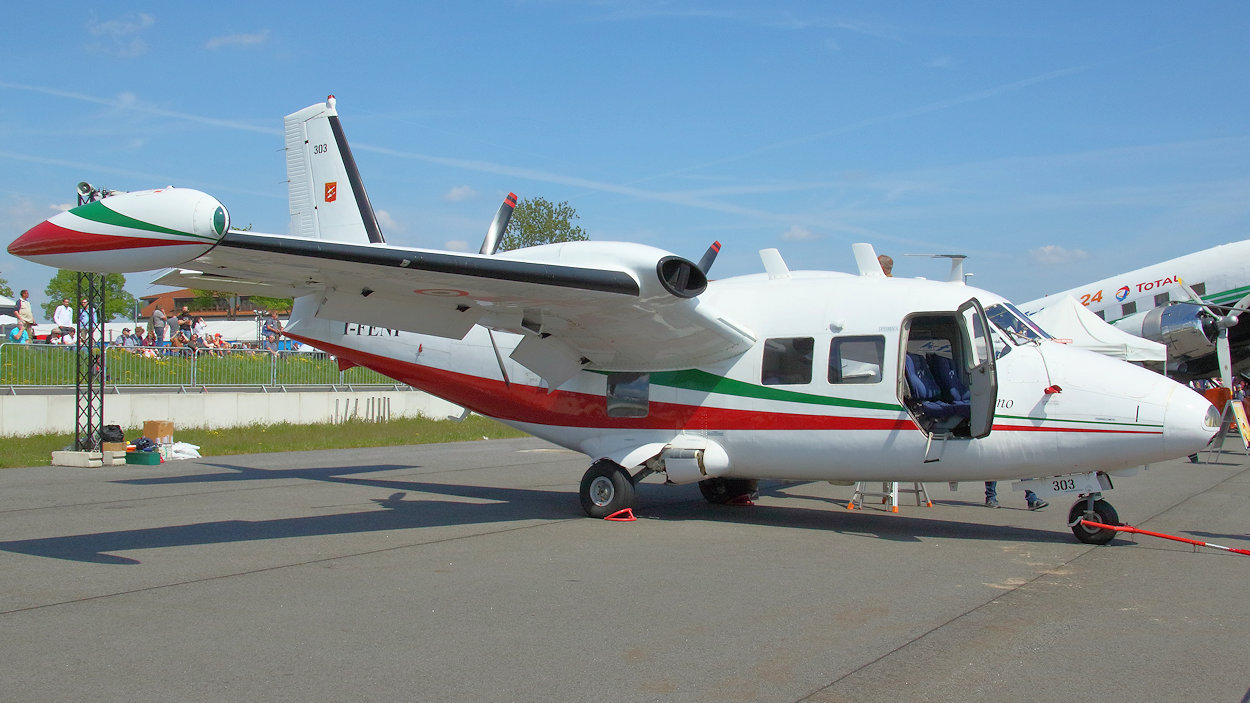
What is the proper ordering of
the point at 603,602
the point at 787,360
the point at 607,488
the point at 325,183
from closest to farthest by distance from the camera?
the point at 603,602, the point at 787,360, the point at 607,488, the point at 325,183

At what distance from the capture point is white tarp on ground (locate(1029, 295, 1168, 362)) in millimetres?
14445

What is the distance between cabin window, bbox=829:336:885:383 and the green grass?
483 inches

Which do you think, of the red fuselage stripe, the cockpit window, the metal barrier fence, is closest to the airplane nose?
the red fuselage stripe

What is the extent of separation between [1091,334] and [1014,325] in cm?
712

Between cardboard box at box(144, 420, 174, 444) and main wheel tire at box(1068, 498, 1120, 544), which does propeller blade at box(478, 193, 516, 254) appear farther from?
cardboard box at box(144, 420, 174, 444)

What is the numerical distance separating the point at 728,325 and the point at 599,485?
237cm

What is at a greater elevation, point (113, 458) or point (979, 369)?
point (979, 369)

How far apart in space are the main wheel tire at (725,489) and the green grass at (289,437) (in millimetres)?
9671

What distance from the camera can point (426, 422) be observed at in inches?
1054

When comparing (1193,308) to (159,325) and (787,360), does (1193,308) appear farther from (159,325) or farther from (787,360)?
(159,325)

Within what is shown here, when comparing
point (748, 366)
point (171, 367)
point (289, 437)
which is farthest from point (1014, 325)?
point (171, 367)

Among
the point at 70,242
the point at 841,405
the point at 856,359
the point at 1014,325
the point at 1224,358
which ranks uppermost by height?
the point at 70,242

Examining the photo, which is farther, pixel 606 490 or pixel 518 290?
pixel 606 490

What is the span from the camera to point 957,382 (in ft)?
30.9
